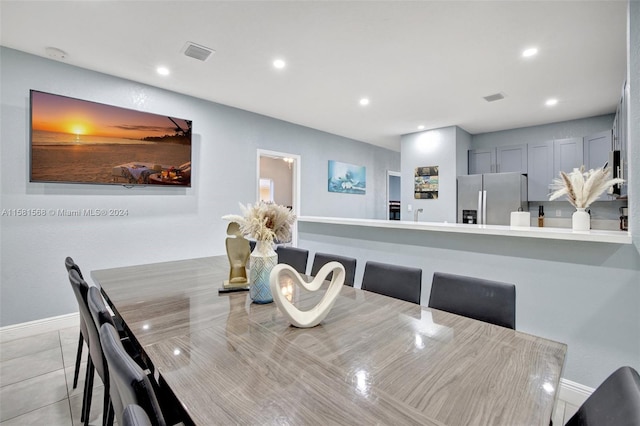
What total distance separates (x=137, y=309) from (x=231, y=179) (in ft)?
9.61

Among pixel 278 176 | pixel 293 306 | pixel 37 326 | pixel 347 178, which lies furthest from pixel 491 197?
pixel 37 326

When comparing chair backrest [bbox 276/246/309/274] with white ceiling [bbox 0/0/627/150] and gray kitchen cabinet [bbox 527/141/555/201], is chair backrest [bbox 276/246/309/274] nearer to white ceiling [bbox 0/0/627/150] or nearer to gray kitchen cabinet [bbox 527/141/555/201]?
white ceiling [bbox 0/0/627/150]

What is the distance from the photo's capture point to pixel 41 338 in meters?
2.69

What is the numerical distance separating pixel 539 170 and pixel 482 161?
84 cm

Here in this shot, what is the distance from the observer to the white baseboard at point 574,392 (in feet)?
5.96

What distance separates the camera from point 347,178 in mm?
5941

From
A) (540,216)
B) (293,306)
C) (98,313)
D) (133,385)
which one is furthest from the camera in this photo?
(540,216)

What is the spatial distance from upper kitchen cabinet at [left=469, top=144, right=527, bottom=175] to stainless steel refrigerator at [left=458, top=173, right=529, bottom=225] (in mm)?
303

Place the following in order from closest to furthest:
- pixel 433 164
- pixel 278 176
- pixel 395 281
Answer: pixel 395 281
pixel 433 164
pixel 278 176

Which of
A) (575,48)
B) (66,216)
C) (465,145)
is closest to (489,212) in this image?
(465,145)

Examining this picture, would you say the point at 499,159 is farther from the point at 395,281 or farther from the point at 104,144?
the point at 104,144

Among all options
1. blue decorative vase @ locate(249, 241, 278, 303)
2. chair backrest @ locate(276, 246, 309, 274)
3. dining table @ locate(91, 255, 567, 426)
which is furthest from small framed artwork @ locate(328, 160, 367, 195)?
dining table @ locate(91, 255, 567, 426)

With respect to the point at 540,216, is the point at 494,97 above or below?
above

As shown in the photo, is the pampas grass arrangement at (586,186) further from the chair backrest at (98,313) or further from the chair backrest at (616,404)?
the chair backrest at (98,313)
